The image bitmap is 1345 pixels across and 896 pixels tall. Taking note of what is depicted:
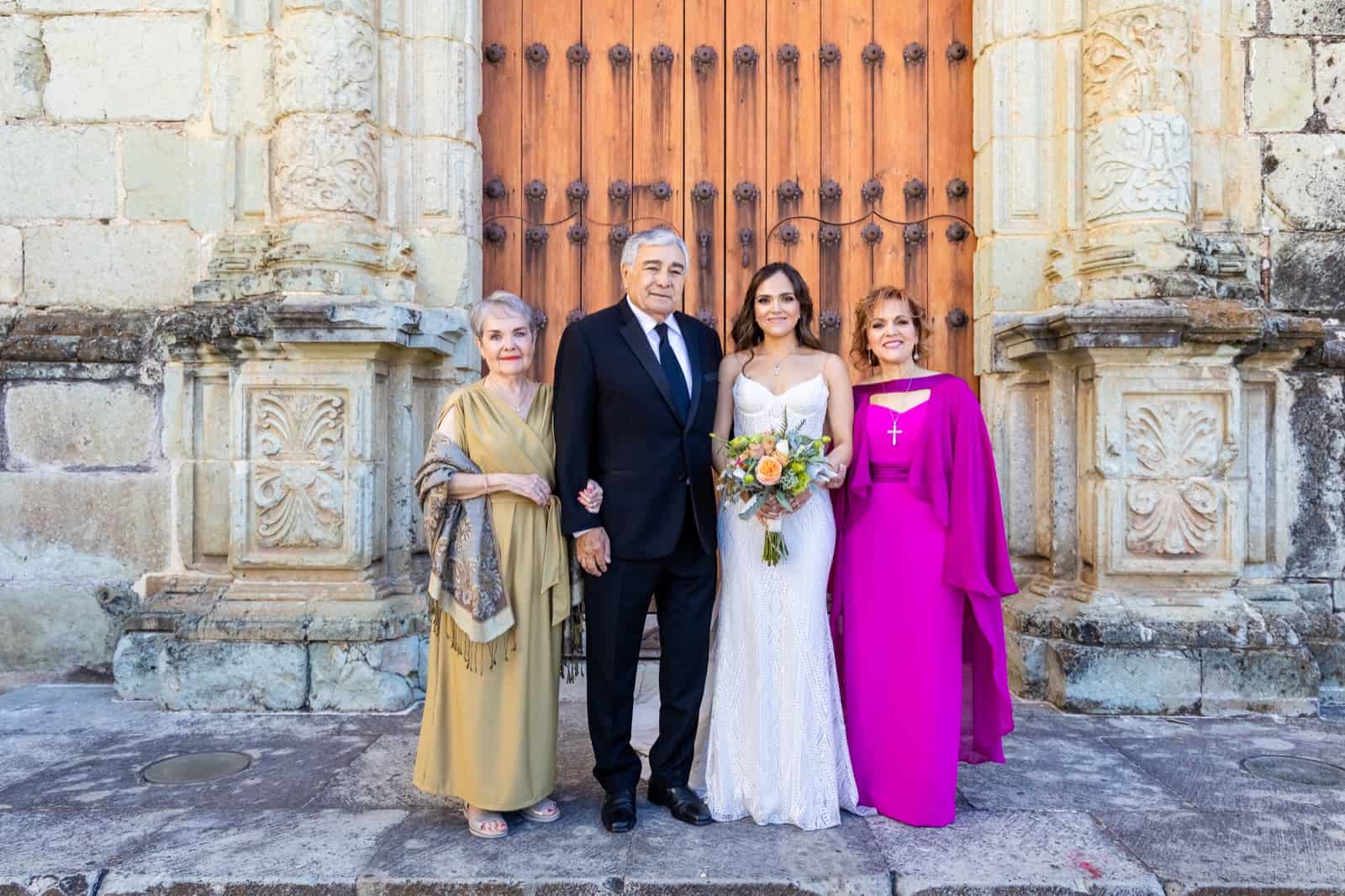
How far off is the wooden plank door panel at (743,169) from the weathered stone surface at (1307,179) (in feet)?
7.35

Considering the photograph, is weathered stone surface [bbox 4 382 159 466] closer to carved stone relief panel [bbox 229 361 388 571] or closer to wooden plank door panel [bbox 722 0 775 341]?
carved stone relief panel [bbox 229 361 388 571]

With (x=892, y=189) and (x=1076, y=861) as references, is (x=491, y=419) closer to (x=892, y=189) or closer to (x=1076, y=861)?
(x=1076, y=861)

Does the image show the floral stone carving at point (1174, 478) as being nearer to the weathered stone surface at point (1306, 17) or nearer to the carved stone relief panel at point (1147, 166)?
the carved stone relief panel at point (1147, 166)

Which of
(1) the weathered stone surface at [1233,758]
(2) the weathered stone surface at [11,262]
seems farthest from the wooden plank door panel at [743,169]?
(2) the weathered stone surface at [11,262]

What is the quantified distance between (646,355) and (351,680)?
2020 millimetres

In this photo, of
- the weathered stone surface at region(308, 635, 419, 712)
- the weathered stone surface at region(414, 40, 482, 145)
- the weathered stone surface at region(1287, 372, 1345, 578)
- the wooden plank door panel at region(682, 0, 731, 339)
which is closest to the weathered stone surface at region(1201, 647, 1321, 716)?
the weathered stone surface at region(1287, 372, 1345, 578)

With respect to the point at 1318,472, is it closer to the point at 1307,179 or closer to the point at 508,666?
the point at 1307,179

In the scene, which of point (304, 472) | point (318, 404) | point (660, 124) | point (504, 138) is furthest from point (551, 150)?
point (304, 472)

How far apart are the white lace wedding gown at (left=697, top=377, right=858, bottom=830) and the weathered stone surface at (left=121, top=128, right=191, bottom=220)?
300cm

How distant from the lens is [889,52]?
4.54 m

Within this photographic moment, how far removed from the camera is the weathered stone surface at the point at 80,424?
13.9 ft

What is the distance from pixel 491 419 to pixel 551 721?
92cm

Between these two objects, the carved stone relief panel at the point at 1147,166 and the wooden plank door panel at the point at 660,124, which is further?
the wooden plank door panel at the point at 660,124

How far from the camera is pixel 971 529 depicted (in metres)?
2.84
